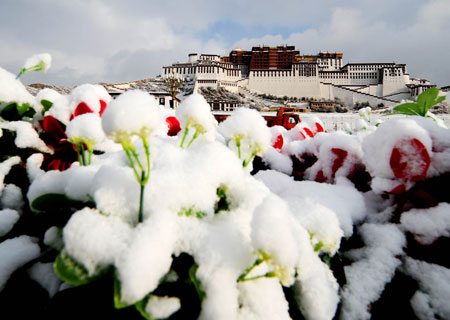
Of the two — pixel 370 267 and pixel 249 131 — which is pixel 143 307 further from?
pixel 370 267

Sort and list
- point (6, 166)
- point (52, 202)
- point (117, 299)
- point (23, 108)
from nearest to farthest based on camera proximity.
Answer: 1. point (117, 299)
2. point (52, 202)
3. point (6, 166)
4. point (23, 108)

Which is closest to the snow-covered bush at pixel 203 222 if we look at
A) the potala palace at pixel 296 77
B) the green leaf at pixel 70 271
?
the green leaf at pixel 70 271

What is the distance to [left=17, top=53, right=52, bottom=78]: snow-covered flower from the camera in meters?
0.70

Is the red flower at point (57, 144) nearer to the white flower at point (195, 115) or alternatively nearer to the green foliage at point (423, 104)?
the white flower at point (195, 115)

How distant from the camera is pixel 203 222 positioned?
0.34 m

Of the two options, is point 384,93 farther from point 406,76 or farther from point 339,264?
point 339,264

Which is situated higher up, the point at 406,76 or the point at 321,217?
the point at 406,76

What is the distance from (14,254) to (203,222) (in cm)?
28

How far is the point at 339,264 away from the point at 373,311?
0.25ft

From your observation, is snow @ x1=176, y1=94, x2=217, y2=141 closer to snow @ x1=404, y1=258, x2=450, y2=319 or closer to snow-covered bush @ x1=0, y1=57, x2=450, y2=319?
snow-covered bush @ x1=0, y1=57, x2=450, y2=319

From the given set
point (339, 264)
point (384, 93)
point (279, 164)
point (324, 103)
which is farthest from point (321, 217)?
point (384, 93)

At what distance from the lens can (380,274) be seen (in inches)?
18.0

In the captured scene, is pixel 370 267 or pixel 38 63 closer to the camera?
pixel 370 267

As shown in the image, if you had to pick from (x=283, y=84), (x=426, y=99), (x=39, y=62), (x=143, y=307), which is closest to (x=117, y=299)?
(x=143, y=307)
